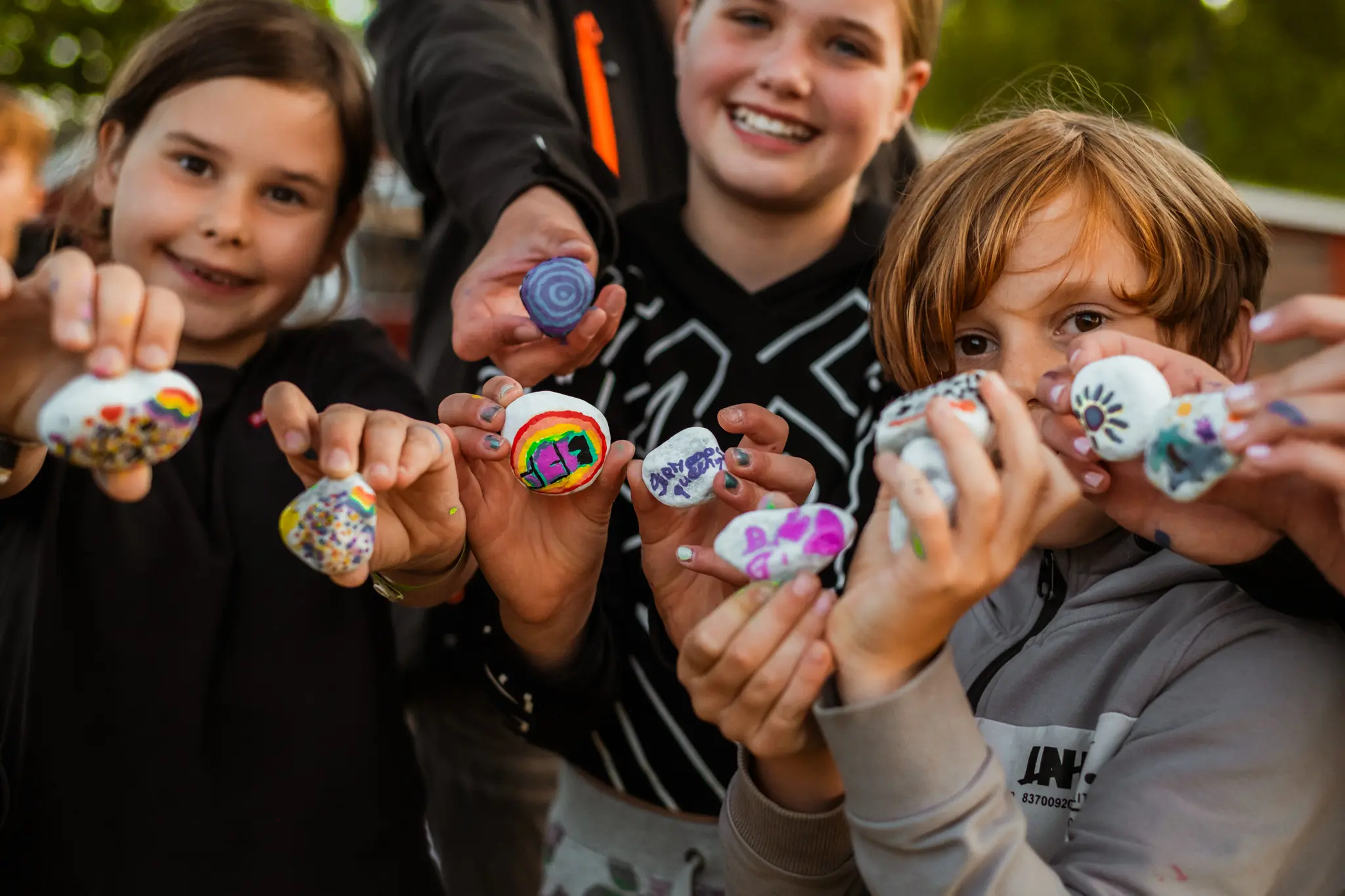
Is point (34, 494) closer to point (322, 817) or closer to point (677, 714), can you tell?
point (322, 817)

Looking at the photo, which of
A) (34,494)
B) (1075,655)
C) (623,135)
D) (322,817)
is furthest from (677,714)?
(623,135)

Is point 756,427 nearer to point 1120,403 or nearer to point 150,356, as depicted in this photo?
point 1120,403

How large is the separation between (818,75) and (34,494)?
1414 millimetres

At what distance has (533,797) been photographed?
7.66 ft

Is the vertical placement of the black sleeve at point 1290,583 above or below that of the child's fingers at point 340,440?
above

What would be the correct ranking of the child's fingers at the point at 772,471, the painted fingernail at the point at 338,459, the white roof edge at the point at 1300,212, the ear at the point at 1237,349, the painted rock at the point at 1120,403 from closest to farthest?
the painted rock at the point at 1120,403
the painted fingernail at the point at 338,459
the child's fingers at the point at 772,471
the ear at the point at 1237,349
the white roof edge at the point at 1300,212

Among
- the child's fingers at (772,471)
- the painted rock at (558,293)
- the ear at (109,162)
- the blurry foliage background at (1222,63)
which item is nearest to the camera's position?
the child's fingers at (772,471)

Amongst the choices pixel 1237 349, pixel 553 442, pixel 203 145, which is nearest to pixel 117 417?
pixel 553 442

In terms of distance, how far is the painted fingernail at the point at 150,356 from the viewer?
3.69 ft

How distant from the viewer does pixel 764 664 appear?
118cm

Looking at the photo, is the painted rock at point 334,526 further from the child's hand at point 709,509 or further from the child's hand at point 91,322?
the child's hand at point 709,509

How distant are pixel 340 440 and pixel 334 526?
0.10 meters

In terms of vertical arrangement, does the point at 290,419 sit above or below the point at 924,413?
below

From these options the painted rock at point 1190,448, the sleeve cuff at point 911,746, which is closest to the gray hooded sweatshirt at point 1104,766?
the sleeve cuff at point 911,746
